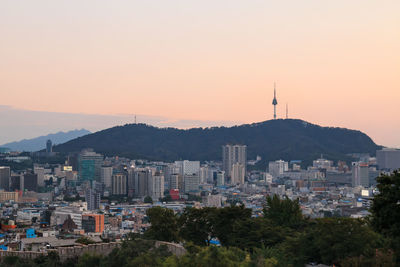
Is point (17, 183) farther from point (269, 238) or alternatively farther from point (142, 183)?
point (269, 238)

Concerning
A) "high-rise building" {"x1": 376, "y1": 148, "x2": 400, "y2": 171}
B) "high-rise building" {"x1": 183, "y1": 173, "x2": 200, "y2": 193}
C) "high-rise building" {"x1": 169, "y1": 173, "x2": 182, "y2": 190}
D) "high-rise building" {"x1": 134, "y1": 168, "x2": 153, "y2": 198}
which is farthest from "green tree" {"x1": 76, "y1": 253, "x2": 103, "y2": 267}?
"high-rise building" {"x1": 376, "y1": 148, "x2": 400, "y2": 171}

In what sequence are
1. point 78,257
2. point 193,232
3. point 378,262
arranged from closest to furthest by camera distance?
point 378,262 < point 78,257 < point 193,232

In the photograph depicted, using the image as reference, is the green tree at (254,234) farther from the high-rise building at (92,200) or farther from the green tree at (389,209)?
the high-rise building at (92,200)

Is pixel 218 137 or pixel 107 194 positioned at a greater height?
pixel 218 137

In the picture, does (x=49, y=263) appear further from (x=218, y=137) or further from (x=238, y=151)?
(x=218, y=137)

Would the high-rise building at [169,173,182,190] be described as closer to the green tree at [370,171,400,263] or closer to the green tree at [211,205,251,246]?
the green tree at [211,205,251,246]

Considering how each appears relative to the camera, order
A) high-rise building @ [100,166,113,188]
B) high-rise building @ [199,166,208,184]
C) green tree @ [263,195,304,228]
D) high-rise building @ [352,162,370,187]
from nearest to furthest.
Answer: green tree @ [263,195,304,228] → high-rise building @ [100,166,113,188] → high-rise building @ [352,162,370,187] → high-rise building @ [199,166,208,184]

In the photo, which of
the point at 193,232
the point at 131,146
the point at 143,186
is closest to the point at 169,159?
the point at 131,146
